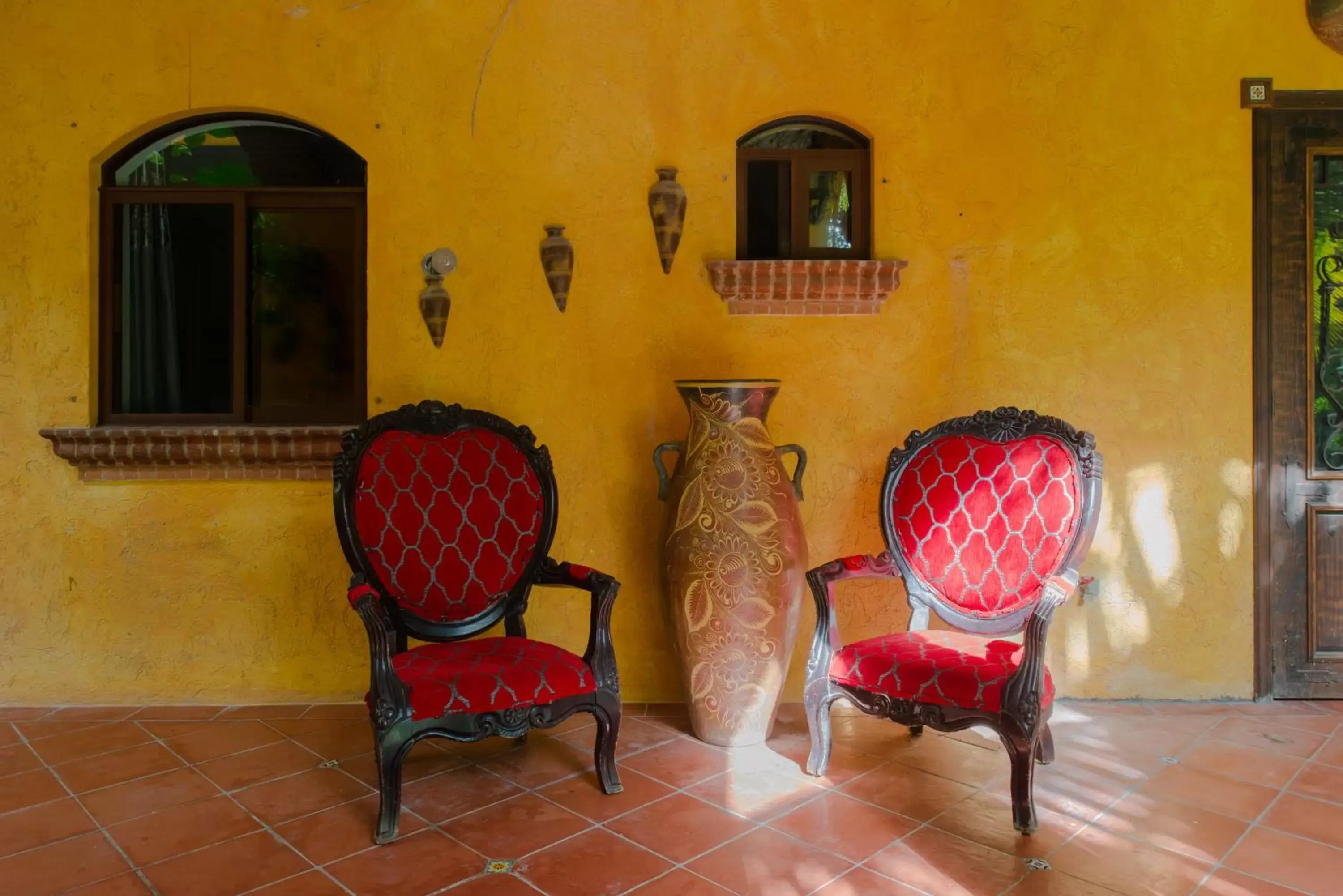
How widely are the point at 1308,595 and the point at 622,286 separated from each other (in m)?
2.95

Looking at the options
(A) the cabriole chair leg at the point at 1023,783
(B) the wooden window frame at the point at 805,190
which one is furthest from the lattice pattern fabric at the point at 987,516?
(B) the wooden window frame at the point at 805,190

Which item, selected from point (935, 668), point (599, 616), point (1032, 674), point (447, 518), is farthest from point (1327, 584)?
point (447, 518)

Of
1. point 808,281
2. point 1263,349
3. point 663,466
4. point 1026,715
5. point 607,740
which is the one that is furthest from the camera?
point 1263,349

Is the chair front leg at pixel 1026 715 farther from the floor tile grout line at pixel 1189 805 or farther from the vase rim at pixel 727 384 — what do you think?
the vase rim at pixel 727 384

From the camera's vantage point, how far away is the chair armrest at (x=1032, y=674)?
8.30 feet

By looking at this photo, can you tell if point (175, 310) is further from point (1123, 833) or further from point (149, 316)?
point (1123, 833)

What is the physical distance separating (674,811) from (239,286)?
2.63 metres

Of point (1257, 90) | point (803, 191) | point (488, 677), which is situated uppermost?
point (1257, 90)

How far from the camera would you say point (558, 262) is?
359cm

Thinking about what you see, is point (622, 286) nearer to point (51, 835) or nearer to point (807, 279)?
point (807, 279)

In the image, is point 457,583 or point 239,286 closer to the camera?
point 457,583

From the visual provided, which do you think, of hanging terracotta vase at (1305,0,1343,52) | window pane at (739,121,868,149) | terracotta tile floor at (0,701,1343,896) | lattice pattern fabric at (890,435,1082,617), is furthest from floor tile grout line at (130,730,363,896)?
hanging terracotta vase at (1305,0,1343,52)

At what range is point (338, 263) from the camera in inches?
150

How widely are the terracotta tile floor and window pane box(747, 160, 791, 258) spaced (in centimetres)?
189
